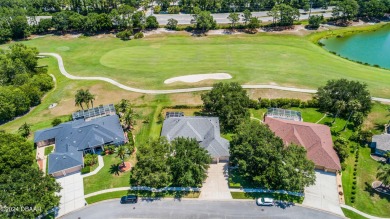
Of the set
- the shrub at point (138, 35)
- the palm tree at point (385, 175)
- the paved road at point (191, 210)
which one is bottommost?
the paved road at point (191, 210)

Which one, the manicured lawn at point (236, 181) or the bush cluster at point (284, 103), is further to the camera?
the bush cluster at point (284, 103)

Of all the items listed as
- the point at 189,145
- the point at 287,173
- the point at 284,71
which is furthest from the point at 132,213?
the point at 284,71

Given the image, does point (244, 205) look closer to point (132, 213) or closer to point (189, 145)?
point (189, 145)

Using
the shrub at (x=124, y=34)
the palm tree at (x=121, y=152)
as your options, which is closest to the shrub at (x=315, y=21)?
the shrub at (x=124, y=34)

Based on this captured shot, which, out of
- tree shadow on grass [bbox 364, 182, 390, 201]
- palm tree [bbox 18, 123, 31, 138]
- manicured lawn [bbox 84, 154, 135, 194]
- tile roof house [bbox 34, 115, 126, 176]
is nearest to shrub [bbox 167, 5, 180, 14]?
tile roof house [bbox 34, 115, 126, 176]

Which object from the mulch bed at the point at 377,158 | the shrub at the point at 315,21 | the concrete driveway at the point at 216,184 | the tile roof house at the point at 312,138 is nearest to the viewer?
the concrete driveway at the point at 216,184

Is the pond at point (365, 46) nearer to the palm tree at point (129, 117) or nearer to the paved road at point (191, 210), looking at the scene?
the paved road at point (191, 210)

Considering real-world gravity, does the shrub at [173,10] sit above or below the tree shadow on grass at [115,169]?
above
